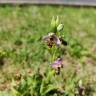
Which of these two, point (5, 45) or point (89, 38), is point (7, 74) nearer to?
point (5, 45)

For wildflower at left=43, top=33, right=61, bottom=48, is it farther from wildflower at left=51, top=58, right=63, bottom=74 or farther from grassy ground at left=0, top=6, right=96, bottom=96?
grassy ground at left=0, top=6, right=96, bottom=96

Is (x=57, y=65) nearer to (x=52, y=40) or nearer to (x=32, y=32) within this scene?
(x=52, y=40)

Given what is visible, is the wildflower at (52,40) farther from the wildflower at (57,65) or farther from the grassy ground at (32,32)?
the grassy ground at (32,32)

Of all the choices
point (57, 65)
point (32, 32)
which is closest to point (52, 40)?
point (57, 65)

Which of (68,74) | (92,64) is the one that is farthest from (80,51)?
(68,74)

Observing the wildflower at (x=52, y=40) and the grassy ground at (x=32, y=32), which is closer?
the wildflower at (x=52, y=40)

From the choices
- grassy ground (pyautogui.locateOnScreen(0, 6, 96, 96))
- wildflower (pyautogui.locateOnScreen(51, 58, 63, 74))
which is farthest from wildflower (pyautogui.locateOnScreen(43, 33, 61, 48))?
grassy ground (pyautogui.locateOnScreen(0, 6, 96, 96))

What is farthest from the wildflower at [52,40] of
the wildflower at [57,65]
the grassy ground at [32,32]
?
the grassy ground at [32,32]
